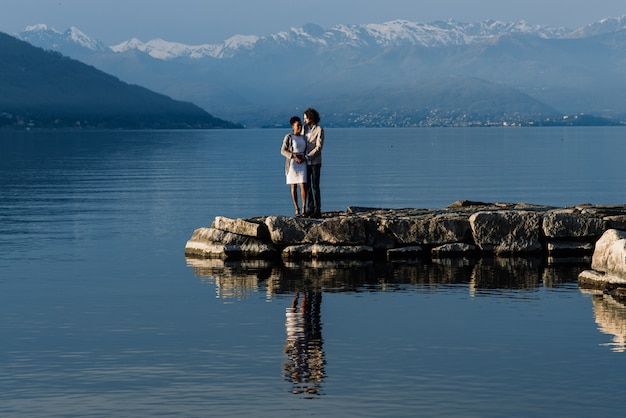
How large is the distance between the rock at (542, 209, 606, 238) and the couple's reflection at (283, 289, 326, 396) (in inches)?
291

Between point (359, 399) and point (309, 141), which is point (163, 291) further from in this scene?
point (359, 399)

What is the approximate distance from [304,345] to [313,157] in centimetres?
1088

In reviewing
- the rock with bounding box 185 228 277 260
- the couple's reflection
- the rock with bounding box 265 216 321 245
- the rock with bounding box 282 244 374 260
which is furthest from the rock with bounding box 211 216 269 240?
the couple's reflection

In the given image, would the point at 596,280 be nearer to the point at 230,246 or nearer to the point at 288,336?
the point at 288,336

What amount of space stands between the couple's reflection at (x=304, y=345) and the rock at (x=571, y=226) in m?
7.39

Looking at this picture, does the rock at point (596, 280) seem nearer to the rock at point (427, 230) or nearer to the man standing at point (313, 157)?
the rock at point (427, 230)

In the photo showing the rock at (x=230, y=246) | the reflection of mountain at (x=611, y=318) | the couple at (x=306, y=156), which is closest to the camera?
the reflection of mountain at (x=611, y=318)

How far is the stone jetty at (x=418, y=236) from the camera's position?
84.4 feet

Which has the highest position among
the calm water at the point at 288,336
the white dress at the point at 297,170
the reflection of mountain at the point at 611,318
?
the white dress at the point at 297,170

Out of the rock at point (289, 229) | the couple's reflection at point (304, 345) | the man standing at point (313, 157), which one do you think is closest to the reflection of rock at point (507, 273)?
the couple's reflection at point (304, 345)

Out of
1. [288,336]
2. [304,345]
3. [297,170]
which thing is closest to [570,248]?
[297,170]

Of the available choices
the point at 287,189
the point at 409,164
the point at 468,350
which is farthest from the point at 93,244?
the point at 409,164

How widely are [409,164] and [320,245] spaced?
59.8 metres

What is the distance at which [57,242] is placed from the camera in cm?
3047
